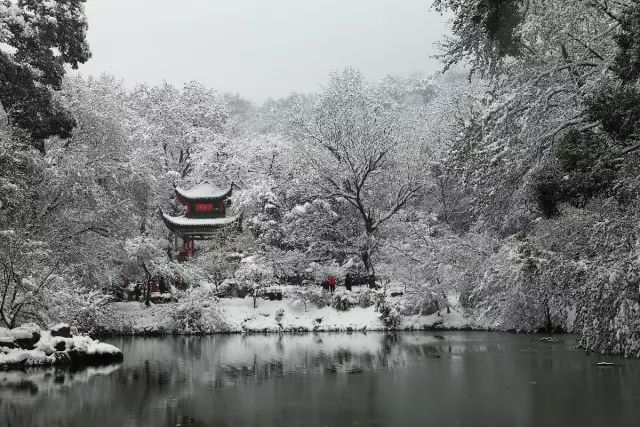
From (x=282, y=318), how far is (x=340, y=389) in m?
19.1

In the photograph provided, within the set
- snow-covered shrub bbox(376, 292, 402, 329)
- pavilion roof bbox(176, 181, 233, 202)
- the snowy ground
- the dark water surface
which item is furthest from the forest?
the dark water surface

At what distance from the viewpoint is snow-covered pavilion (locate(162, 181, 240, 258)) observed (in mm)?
39781

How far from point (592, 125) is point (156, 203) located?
3187 centimetres

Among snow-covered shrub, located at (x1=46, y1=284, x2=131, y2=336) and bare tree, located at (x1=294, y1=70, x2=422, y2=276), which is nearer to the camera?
snow-covered shrub, located at (x1=46, y1=284, x2=131, y2=336)

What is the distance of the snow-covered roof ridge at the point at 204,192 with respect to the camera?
4034 centimetres

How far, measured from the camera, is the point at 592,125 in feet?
43.5

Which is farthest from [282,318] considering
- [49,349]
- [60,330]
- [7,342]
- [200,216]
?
[7,342]

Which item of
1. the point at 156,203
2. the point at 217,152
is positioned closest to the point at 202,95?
the point at 217,152

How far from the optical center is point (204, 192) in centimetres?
4075

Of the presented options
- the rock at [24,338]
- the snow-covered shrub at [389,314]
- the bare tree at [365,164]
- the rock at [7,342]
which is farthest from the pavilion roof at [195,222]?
the rock at [7,342]

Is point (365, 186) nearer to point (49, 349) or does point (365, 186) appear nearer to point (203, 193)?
point (203, 193)

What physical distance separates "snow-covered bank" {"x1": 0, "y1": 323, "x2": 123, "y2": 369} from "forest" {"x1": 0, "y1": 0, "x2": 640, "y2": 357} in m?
1.22

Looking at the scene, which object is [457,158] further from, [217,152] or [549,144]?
[217,152]

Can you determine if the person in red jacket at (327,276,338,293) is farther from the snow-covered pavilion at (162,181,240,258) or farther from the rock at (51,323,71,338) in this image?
the rock at (51,323,71,338)
